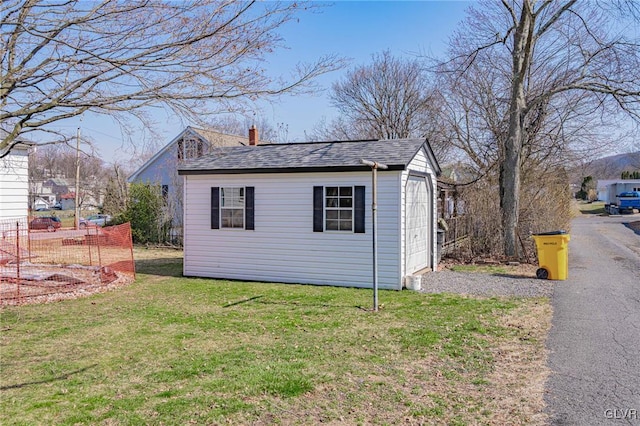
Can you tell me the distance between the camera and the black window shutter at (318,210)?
1087cm

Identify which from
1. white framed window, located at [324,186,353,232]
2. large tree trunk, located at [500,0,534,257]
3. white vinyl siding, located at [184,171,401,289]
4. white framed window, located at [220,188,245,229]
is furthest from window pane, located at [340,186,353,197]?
large tree trunk, located at [500,0,534,257]

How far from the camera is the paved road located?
4.07 m

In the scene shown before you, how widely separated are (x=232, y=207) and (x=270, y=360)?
7020 millimetres

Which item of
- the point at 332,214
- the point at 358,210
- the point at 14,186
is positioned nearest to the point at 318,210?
the point at 332,214

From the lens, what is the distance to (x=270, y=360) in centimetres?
537

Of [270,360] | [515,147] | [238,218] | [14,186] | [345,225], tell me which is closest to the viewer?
[270,360]

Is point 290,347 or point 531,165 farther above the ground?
point 531,165

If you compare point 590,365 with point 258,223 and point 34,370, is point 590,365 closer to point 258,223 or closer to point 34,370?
point 34,370

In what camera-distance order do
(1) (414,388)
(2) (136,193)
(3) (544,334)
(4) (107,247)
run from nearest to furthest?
(1) (414,388) → (3) (544,334) → (4) (107,247) → (2) (136,193)

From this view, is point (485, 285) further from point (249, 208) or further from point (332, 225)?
point (249, 208)

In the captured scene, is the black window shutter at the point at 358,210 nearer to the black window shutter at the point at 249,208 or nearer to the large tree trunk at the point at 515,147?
the black window shutter at the point at 249,208

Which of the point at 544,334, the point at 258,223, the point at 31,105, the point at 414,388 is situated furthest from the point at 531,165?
the point at 31,105

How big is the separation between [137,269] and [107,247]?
1.03 metres

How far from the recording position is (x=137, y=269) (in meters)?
13.7
